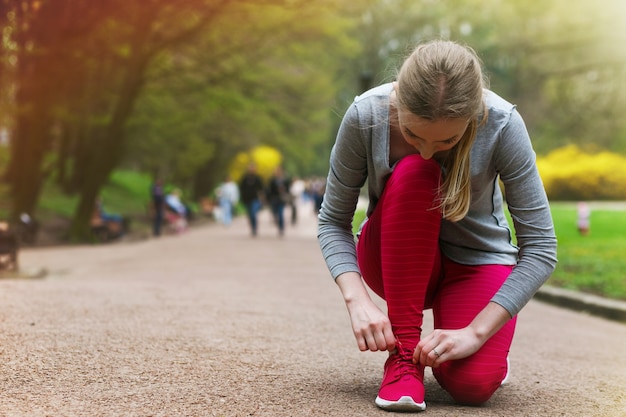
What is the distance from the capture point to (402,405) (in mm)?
2873

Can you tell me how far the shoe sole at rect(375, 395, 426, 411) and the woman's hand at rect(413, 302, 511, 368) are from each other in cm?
14

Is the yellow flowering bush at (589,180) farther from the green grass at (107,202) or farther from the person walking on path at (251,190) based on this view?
the green grass at (107,202)

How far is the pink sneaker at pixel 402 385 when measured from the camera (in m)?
2.88

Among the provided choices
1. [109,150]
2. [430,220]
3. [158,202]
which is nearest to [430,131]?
[430,220]

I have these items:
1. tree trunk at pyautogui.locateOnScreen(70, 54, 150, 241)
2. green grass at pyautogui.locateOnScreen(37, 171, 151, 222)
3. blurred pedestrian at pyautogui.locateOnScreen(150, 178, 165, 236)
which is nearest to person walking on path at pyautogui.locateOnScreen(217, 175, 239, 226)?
green grass at pyautogui.locateOnScreen(37, 171, 151, 222)

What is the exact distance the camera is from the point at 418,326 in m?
3.02

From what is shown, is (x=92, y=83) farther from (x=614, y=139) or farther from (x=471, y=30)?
(x=471, y=30)

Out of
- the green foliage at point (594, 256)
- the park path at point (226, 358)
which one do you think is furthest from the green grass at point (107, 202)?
the park path at point (226, 358)

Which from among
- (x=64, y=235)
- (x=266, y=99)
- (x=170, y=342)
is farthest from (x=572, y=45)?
(x=170, y=342)

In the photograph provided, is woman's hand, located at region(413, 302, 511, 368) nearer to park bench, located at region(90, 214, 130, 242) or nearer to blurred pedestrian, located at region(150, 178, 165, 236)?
park bench, located at region(90, 214, 130, 242)

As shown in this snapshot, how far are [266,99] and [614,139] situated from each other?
16172 mm

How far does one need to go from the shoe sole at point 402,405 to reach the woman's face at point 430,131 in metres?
0.85

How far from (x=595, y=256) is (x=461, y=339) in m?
9.57

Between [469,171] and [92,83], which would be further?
[92,83]
